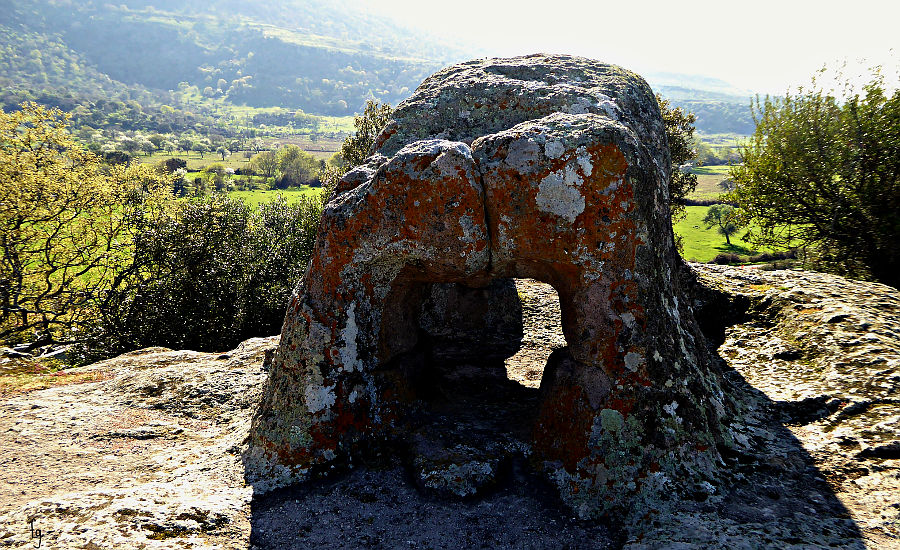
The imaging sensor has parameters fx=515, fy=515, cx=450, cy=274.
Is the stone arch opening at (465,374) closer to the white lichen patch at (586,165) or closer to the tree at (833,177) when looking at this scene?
the white lichen patch at (586,165)

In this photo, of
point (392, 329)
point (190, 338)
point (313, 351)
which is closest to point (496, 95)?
point (392, 329)

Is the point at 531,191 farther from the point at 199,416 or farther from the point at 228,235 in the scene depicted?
the point at 228,235

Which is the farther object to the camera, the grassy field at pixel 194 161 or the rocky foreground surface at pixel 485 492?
the grassy field at pixel 194 161

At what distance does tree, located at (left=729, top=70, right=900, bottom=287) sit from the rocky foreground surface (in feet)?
27.1

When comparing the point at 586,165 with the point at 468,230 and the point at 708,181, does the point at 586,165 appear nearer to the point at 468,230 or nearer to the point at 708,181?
the point at 468,230

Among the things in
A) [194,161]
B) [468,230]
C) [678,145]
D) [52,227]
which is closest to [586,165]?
[468,230]

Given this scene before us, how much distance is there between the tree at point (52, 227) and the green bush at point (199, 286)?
2.11m

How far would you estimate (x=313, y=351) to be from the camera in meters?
7.02

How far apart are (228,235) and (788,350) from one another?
65.7 feet

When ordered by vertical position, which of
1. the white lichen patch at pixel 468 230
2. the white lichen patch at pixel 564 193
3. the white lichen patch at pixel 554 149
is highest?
the white lichen patch at pixel 554 149

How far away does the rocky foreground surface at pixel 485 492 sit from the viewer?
5.35 m

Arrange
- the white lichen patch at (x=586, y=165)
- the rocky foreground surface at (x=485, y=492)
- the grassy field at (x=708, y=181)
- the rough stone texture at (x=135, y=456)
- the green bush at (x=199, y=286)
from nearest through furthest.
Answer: the rocky foreground surface at (x=485, y=492)
the rough stone texture at (x=135, y=456)
the white lichen patch at (x=586, y=165)
the green bush at (x=199, y=286)
the grassy field at (x=708, y=181)

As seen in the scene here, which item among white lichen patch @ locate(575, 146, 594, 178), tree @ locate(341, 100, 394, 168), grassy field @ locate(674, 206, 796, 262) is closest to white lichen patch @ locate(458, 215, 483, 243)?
white lichen patch @ locate(575, 146, 594, 178)

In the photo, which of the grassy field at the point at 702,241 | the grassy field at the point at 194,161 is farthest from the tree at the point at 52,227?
the grassy field at the point at 194,161
